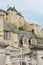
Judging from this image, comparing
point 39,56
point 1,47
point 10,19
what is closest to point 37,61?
point 39,56

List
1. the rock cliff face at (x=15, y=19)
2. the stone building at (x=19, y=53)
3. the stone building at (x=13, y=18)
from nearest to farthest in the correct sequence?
1. the stone building at (x=19, y=53)
2. the rock cliff face at (x=15, y=19)
3. the stone building at (x=13, y=18)

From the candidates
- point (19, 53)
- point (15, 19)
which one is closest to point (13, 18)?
point (15, 19)

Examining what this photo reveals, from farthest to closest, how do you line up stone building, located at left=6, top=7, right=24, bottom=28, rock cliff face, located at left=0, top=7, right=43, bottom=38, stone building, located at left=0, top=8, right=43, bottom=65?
stone building, located at left=6, top=7, right=24, bottom=28 → rock cliff face, located at left=0, top=7, right=43, bottom=38 → stone building, located at left=0, top=8, right=43, bottom=65

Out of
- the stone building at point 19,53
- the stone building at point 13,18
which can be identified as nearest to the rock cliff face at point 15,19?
the stone building at point 13,18

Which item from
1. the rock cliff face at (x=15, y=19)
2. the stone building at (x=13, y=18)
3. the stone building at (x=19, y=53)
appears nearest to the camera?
the stone building at (x=19, y=53)

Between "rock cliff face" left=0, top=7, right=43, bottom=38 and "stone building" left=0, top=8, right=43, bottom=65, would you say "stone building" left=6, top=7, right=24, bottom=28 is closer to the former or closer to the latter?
"rock cliff face" left=0, top=7, right=43, bottom=38

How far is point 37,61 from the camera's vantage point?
11352 mm

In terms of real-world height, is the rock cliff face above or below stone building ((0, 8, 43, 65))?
above

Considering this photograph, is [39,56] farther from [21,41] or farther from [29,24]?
[29,24]

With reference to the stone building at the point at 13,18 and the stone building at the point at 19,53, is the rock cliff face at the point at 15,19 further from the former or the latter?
the stone building at the point at 19,53

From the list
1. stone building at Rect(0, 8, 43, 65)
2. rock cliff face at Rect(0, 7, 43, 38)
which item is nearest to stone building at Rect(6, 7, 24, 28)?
rock cliff face at Rect(0, 7, 43, 38)

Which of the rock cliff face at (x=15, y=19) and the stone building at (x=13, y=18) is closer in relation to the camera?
the rock cliff face at (x=15, y=19)

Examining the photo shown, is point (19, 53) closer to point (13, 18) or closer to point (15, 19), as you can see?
point (13, 18)

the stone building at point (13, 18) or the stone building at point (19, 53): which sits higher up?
the stone building at point (13, 18)
